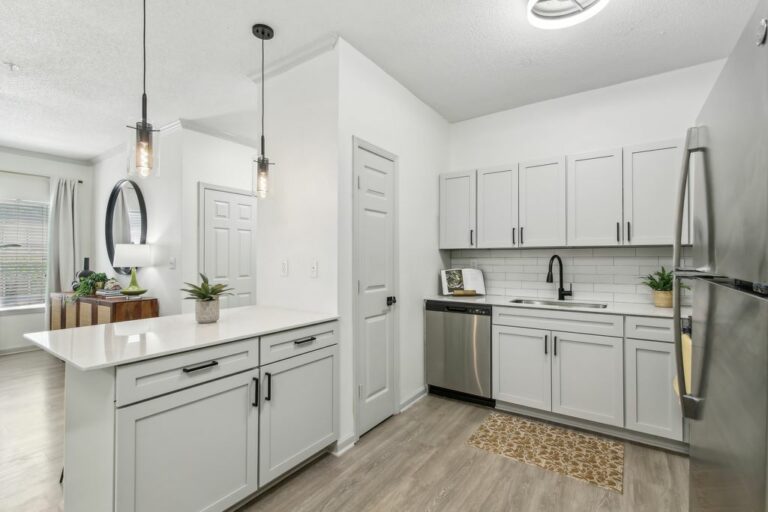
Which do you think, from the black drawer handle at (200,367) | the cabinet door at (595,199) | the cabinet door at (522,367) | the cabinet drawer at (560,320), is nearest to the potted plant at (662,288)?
the cabinet door at (595,199)

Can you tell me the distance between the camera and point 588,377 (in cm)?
271

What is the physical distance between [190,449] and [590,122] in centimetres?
383

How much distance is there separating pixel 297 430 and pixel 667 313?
8.41 feet

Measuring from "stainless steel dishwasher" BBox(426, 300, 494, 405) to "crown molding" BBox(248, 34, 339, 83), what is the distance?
2280mm

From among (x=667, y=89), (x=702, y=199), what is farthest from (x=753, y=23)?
(x=667, y=89)

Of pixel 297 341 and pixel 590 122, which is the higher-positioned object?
pixel 590 122

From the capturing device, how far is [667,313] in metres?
2.49

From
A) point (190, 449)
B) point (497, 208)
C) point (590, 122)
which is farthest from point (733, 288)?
point (590, 122)

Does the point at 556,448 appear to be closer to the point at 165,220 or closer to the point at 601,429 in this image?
the point at 601,429

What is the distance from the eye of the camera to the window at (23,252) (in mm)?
5031

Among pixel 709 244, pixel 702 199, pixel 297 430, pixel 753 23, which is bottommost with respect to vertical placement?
pixel 297 430

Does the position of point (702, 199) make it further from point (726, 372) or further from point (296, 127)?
point (296, 127)

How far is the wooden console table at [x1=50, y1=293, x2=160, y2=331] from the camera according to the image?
3.87 metres

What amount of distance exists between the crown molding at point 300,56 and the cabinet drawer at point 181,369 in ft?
6.71
